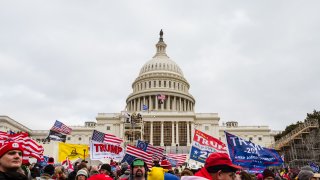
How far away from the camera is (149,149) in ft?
59.7

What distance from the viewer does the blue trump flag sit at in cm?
1226

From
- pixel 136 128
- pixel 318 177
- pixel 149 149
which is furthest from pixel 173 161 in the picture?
pixel 136 128

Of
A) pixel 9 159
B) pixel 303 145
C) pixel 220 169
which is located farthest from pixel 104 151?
pixel 303 145

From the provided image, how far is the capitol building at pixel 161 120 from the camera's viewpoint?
254 feet

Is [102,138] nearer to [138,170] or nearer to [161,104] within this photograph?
[138,170]

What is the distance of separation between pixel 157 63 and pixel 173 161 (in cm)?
8124

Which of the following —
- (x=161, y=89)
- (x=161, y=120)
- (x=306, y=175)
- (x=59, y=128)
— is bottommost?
(x=306, y=175)

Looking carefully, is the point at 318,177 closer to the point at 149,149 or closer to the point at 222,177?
the point at 222,177

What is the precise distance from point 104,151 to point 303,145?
42508mm

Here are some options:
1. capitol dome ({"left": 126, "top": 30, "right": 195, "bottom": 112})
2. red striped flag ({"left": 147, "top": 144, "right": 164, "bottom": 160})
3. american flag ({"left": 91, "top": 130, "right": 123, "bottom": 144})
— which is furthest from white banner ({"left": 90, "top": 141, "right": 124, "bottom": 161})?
capitol dome ({"left": 126, "top": 30, "right": 195, "bottom": 112})

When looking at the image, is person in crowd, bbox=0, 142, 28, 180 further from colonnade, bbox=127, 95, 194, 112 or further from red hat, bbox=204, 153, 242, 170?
colonnade, bbox=127, 95, 194, 112

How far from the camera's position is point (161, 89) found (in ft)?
305

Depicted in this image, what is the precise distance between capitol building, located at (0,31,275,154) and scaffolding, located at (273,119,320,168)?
64.8 ft

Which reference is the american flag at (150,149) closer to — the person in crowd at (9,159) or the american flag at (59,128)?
the person in crowd at (9,159)
